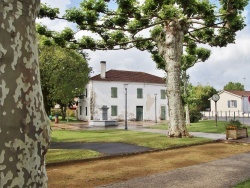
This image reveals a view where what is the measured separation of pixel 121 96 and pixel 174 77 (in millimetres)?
28182

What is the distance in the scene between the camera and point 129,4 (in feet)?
48.4

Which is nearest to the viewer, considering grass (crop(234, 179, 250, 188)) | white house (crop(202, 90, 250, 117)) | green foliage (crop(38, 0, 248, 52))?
grass (crop(234, 179, 250, 188))

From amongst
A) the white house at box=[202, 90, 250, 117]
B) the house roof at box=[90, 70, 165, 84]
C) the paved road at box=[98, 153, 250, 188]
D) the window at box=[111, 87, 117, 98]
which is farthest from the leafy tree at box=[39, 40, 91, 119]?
the white house at box=[202, 90, 250, 117]

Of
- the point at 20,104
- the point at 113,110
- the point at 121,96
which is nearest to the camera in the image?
the point at 20,104

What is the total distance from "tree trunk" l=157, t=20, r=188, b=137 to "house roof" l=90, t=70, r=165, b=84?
88.0 ft

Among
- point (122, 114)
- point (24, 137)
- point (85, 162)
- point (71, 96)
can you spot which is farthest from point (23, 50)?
point (122, 114)

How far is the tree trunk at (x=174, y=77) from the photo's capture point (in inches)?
623

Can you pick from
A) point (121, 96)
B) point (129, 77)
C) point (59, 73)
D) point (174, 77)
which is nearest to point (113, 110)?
point (121, 96)

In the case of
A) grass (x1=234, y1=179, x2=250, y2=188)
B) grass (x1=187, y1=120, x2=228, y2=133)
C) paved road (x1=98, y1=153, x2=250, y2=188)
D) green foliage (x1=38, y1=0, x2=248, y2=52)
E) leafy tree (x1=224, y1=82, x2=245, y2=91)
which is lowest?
Answer: paved road (x1=98, y1=153, x2=250, y2=188)

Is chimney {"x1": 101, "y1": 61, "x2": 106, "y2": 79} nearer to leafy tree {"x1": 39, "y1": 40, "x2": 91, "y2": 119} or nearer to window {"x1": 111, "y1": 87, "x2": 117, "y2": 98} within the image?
window {"x1": 111, "y1": 87, "x2": 117, "y2": 98}

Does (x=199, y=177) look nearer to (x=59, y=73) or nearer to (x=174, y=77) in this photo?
(x=174, y=77)

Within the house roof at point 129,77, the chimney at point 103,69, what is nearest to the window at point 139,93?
the house roof at point 129,77

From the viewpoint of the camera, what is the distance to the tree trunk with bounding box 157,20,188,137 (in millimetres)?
15820

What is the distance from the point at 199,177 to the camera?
22.9ft
